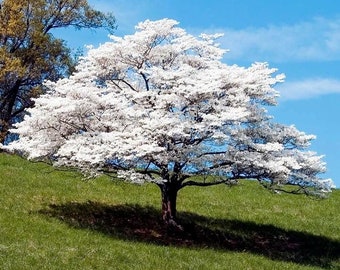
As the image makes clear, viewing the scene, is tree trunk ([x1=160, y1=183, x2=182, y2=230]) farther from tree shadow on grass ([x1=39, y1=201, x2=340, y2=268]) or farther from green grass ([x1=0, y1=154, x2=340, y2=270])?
green grass ([x1=0, y1=154, x2=340, y2=270])

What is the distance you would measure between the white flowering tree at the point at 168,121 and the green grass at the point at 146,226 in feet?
6.47

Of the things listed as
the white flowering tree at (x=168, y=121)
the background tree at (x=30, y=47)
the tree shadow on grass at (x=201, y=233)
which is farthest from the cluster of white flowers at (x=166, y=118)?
the background tree at (x=30, y=47)

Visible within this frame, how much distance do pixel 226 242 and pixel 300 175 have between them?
385 cm

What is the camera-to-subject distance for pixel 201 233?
24469 mm

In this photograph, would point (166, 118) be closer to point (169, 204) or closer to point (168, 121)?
point (168, 121)

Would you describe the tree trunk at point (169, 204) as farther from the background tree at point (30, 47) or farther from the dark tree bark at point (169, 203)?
the background tree at point (30, 47)

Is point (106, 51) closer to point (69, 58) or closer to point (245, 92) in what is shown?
point (245, 92)

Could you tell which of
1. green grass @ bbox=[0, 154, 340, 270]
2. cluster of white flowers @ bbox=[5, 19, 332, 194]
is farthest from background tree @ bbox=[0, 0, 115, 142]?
cluster of white flowers @ bbox=[5, 19, 332, 194]

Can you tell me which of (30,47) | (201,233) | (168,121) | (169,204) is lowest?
(201,233)

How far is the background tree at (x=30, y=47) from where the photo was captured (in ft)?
143

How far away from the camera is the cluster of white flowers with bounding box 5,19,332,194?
21.5 metres

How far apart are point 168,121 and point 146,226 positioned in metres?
5.39

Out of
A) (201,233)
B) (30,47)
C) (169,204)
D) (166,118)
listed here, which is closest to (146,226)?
(169,204)

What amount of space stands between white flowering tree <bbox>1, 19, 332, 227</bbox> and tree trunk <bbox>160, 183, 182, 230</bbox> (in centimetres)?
4
